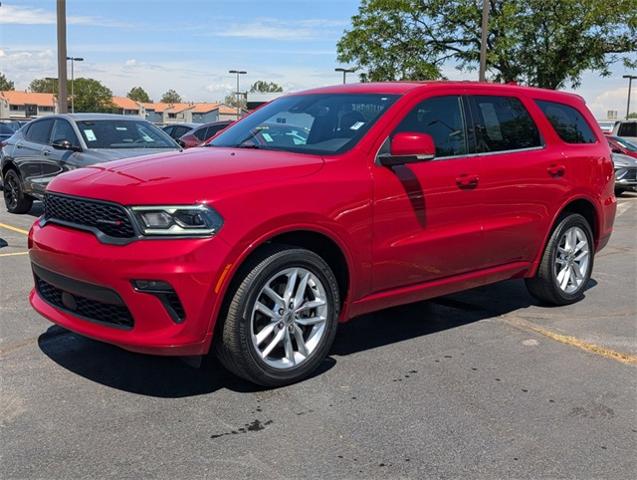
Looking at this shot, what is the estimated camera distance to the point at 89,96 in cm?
10119

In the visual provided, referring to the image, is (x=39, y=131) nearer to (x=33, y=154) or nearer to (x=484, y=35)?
(x=33, y=154)

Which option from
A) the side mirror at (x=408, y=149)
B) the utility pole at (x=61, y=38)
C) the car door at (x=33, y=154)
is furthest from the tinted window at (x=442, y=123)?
the utility pole at (x=61, y=38)

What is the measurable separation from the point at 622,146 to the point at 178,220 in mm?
17252

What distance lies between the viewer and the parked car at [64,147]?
9.38 meters

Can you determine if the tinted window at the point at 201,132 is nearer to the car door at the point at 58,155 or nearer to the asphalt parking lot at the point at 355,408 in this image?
the car door at the point at 58,155

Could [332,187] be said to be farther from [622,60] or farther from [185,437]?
[622,60]

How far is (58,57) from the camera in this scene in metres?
15.4

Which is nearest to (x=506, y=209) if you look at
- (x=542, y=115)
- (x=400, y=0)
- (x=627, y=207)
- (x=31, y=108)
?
(x=542, y=115)

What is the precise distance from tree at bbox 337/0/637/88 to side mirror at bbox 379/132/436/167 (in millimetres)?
20192

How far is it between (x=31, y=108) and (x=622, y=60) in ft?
370

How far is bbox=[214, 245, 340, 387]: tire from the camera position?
3.67 meters

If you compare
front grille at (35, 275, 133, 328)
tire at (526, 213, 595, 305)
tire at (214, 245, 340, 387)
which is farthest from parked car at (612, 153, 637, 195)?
front grille at (35, 275, 133, 328)

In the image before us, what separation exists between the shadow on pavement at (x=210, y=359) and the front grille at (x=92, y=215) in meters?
0.91

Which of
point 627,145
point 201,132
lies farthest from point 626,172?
point 201,132
